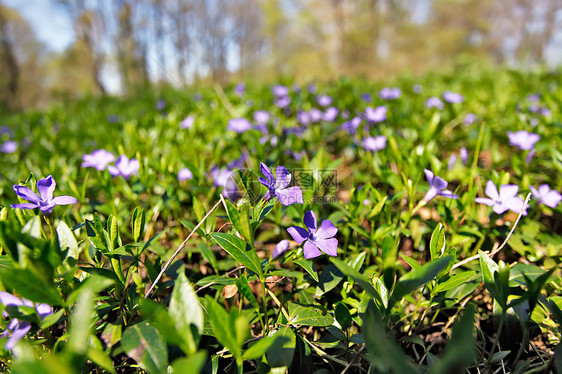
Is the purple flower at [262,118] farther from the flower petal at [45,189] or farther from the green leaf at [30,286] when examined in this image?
the green leaf at [30,286]

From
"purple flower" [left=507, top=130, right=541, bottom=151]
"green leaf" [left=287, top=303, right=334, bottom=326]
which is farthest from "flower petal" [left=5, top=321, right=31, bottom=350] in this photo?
"purple flower" [left=507, top=130, right=541, bottom=151]

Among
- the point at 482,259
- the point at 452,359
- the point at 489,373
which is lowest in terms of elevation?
the point at 489,373

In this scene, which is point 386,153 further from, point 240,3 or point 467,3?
point 240,3

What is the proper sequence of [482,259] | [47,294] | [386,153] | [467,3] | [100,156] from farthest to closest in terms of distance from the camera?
[467,3], [386,153], [100,156], [482,259], [47,294]

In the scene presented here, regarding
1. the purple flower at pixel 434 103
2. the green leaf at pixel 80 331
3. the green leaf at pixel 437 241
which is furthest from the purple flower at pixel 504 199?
the purple flower at pixel 434 103

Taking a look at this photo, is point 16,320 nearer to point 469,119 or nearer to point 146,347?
point 146,347

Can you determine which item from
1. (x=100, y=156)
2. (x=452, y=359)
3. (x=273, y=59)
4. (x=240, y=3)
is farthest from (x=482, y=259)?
(x=273, y=59)
